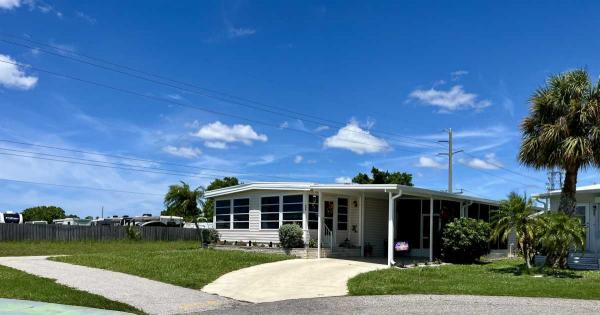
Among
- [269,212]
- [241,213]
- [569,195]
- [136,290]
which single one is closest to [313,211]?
[269,212]

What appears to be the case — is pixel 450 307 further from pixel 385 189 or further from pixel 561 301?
pixel 385 189

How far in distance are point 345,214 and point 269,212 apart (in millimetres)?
3416

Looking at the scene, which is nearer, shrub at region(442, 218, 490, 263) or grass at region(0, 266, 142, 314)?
grass at region(0, 266, 142, 314)

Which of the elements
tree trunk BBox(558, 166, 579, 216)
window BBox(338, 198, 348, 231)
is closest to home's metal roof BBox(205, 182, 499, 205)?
window BBox(338, 198, 348, 231)

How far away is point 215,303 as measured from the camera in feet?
37.2

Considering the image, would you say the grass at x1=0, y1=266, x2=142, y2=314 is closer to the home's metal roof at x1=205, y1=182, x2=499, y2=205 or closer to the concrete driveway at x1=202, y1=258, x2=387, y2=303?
the concrete driveway at x1=202, y1=258, x2=387, y2=303

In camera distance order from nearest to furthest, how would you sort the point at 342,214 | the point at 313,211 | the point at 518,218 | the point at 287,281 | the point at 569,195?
the point at 287,281
the point at 518,218
the point at 569,195
the point at 313,211
the point at 342,214

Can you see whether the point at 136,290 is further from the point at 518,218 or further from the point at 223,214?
the point at 223,214

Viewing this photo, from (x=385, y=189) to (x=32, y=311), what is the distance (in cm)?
1366

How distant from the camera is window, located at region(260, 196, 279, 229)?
2544cm

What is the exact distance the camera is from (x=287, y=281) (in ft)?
49.3

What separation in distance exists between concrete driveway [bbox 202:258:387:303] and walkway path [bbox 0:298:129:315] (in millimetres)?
3110

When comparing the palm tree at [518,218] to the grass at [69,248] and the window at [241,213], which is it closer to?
the window at [241,213]

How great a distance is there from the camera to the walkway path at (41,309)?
9633mm
